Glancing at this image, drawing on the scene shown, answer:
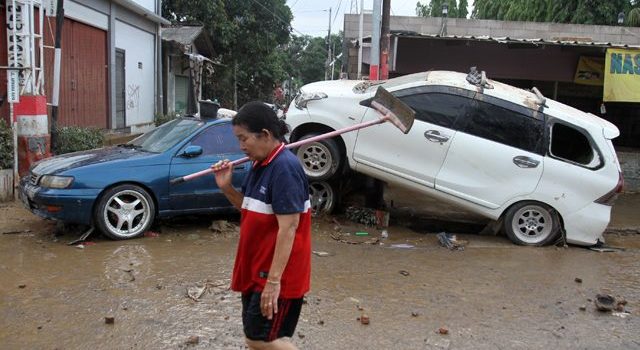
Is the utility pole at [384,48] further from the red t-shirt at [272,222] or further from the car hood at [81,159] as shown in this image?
the red t-shirt at [272,222]

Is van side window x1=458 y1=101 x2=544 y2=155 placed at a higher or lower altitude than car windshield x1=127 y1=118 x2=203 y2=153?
higher

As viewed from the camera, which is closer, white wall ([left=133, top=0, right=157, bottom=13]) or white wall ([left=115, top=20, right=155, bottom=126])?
white wall ([left=115, top=20, right=155, bottom=126])

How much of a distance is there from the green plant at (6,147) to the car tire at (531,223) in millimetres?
6752

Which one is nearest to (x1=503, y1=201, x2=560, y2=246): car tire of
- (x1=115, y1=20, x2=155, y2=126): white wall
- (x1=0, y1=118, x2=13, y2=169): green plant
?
(x1=0, y1=118, x2=13, y2=169): green plant

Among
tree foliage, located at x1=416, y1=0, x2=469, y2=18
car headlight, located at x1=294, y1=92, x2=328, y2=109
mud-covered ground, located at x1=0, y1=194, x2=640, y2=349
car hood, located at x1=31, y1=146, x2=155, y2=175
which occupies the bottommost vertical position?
mud-covered ground, located at x1=0, y1=194, x2=640, y2=349

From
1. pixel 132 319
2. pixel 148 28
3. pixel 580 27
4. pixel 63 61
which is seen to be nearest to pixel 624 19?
pixel 580 27

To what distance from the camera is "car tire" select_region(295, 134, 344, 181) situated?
718 cm

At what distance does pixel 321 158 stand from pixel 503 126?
223cm

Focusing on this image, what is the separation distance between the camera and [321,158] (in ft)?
23.7

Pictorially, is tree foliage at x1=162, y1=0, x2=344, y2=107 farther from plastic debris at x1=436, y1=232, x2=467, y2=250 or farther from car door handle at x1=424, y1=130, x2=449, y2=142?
plastic debris at x1=436, y1=232, x2=467, y2=250

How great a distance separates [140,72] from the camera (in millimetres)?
16766

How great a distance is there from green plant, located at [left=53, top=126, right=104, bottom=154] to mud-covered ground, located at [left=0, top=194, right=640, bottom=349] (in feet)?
7.79

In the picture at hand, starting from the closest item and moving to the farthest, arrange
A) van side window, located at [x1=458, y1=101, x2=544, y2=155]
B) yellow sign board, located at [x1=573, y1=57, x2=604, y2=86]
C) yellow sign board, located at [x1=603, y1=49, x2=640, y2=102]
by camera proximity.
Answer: van side window, located at [x1=458, y1=101, x2=544, y2=155] → yellow sign board, located at [x1=603, y1=49, x2=640, y2=102] → yellow sign board, located at [x1=573, y1=57, x2=604, y2=86]

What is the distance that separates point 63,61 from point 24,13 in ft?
12.5
